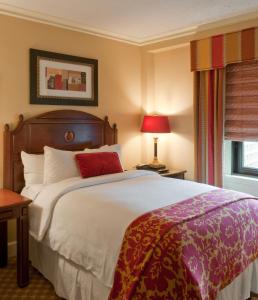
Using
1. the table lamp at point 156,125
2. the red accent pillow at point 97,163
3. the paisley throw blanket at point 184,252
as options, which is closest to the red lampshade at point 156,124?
the table lamp at point 156,125

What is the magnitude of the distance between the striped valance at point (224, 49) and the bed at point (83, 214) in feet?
4.73

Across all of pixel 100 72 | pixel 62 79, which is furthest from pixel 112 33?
pixel 62 79

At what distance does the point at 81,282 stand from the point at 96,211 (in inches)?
20.9

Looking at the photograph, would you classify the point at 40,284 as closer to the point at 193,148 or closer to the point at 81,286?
the point at 81,286

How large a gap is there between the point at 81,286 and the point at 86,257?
27cm

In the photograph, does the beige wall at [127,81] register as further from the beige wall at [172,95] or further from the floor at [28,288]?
the floor at [28,288]

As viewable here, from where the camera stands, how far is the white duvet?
2.02m

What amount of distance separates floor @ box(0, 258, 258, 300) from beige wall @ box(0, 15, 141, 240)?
50 cm

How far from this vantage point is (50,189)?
106 inches

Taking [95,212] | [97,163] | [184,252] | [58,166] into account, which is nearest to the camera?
Result: [184,252]

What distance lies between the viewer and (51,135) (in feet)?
11.0

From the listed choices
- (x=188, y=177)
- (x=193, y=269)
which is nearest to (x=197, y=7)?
(x=188, y=177)

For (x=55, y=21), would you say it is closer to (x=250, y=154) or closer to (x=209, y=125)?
(x=209, y=125)

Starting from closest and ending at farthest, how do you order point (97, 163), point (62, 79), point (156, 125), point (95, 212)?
point (95, 212)
point (97, 163)
point (62, 79)
point (156, 125)
